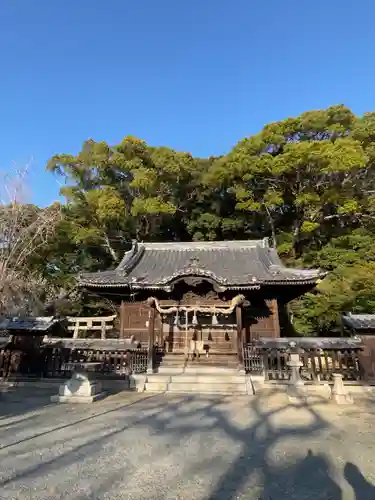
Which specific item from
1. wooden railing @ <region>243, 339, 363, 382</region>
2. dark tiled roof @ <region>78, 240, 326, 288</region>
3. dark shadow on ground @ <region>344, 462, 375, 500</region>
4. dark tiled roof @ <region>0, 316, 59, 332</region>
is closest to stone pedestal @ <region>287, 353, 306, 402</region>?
wooden railing @ <region>243, 339, 363, 382</region>

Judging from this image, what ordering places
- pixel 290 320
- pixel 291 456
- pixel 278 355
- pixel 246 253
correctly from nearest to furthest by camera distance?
pixel 291 456 → pixel 278 355 → pixel 246 253 → pixel 290 320

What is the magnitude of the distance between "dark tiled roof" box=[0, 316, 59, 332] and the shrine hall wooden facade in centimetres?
242

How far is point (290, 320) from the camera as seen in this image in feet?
62.0

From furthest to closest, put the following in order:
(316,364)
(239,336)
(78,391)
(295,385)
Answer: (239,336), (316,364), (295,385), (78,391)

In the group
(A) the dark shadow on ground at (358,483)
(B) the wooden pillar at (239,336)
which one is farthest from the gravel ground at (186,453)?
(B) the wooden pillar at (239,336)

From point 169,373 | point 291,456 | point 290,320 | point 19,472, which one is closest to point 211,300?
A: point 169,373

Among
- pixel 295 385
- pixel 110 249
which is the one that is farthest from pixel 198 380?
pixel 110 249

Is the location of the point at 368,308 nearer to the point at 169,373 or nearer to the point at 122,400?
the point at 169,373

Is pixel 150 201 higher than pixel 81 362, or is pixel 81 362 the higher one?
pixel 150 201

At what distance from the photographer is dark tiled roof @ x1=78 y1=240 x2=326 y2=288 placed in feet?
41.4

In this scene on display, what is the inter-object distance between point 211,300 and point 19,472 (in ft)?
35.0

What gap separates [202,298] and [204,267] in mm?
1681

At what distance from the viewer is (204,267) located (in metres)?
13.0

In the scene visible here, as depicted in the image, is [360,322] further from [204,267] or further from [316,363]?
[204,267]
